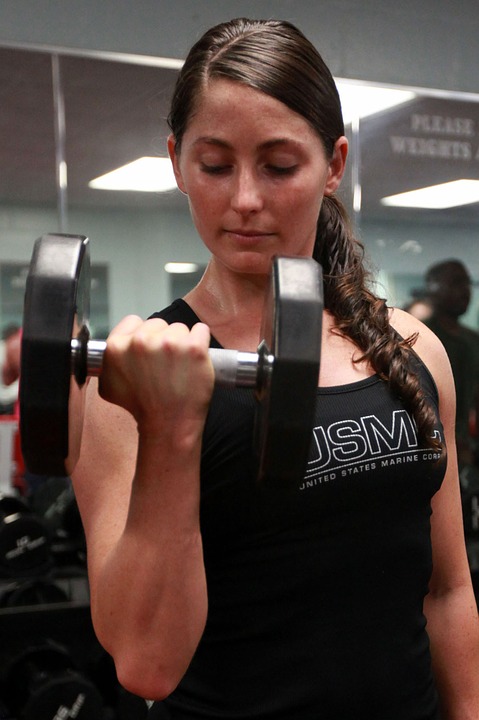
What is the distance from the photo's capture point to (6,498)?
300cm

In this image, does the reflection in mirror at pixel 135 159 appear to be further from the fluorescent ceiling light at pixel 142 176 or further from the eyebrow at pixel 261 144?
the eyebrow at pixel 261 144

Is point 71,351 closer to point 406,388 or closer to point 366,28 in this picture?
point 406,388

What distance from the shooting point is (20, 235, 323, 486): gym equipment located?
2.29 ft

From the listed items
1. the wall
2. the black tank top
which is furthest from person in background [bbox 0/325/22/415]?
the black tank top

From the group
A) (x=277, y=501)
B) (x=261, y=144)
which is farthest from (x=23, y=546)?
(x=261, y=144)

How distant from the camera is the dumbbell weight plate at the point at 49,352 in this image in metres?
0.70

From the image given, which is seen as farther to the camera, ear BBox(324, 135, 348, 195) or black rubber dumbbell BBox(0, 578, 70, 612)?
black rubber dumbbell BBox(0, 578, 70, 612)

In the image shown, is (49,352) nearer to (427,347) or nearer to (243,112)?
(243,112)

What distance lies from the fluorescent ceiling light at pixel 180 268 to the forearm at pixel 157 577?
282cm

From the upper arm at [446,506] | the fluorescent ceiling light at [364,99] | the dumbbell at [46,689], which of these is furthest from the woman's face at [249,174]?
the fluorescent ceiling light at [364,99]

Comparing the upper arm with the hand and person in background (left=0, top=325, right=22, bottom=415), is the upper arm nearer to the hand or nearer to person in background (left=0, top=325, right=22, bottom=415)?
the hand

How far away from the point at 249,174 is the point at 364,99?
10.3 ft

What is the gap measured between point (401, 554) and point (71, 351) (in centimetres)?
47

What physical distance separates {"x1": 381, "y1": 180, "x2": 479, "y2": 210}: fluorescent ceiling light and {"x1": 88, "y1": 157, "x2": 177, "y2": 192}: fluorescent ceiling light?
1.09m
